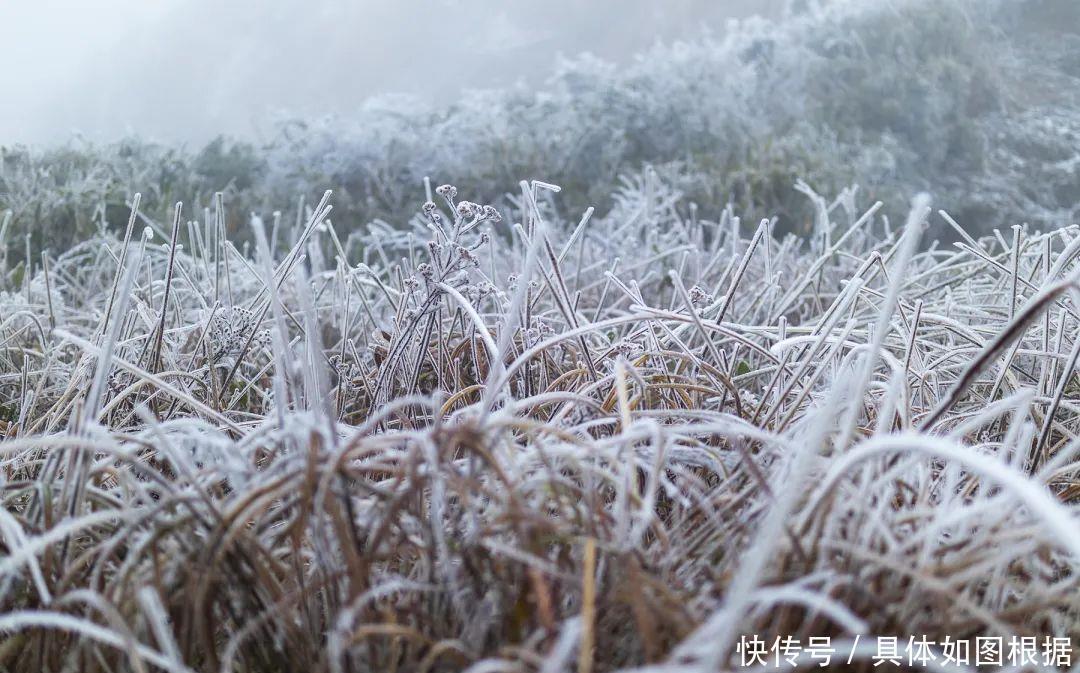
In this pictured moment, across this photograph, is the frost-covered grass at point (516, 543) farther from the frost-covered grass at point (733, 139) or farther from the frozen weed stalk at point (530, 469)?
the frost-covered grass at point (733, 139)

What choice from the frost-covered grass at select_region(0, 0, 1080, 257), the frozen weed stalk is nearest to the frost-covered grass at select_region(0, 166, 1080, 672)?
the frozen weed stalk

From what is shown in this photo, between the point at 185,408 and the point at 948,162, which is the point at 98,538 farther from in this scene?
the point at 948,162

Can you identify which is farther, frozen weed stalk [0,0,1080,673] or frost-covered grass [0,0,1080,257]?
frost-covered grass [0,0,1080,257]

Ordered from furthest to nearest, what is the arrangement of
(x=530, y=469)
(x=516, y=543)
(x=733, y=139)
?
(x=733, y=139) < (x=530, y=469) < (x=516, y=543)

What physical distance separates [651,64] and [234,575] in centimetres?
412

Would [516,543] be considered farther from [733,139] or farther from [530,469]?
[733,139]

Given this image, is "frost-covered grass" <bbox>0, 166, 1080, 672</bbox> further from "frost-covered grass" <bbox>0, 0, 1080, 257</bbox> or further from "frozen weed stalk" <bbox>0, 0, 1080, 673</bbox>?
"frost-covered grass" <bbox>0, 0, 1080, 257</bbox>

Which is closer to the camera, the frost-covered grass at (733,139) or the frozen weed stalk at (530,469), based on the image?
the frozen weed stalk at (530,469)

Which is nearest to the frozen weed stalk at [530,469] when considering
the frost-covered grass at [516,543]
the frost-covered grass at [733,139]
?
the frost-covered grass at [516,543]

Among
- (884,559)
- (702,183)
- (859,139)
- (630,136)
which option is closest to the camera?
(884,559)

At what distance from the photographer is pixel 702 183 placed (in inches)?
123

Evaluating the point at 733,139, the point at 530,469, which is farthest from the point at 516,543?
the point at 733,139

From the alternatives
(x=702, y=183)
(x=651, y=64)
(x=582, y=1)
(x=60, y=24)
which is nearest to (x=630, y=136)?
(x=702, y=183)

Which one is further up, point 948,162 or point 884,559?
point 884,559
